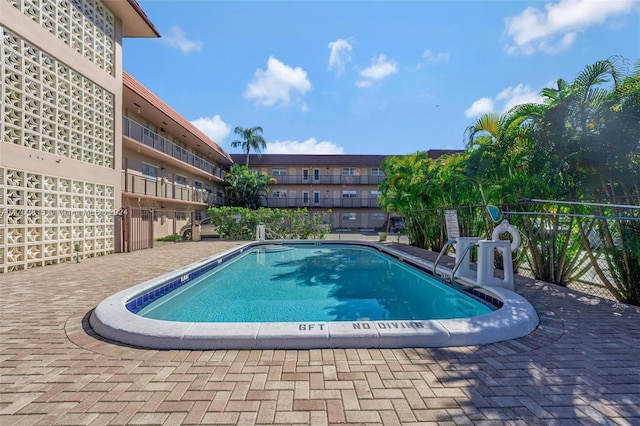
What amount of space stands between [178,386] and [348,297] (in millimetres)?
4139

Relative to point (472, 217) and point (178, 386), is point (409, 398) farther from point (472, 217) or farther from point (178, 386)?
point (472, 217)

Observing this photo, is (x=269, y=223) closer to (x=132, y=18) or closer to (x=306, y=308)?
(x=132, y=18)

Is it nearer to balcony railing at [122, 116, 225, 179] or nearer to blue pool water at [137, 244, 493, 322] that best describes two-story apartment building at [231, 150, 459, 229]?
balcony railing at [122, 116, 225, 179]

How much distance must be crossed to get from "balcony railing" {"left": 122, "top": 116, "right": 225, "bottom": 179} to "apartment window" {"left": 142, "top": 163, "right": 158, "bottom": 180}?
3.80 ft

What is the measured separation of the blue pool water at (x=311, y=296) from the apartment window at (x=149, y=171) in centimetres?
970

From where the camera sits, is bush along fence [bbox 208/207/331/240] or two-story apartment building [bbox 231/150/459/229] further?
two-story apartment building [bbox 231/150/459/229]

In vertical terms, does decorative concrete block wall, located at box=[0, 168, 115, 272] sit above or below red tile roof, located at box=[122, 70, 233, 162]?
below

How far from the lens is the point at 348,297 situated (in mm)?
6074

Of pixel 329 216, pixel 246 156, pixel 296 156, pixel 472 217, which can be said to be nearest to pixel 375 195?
pixel 329 216

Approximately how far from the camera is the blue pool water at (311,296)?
496cm

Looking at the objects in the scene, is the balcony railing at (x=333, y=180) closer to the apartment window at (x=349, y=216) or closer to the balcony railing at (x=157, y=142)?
the apartment window at (x=349, y=216)

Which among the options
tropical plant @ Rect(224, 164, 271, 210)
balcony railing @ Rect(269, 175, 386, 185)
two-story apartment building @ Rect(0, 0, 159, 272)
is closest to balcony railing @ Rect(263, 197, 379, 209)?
balcony railing @ Rect(269, 175, 386, 185)

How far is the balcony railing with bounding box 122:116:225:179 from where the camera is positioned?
44.0 ft

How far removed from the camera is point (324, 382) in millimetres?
2381
